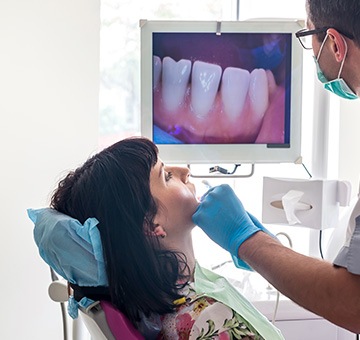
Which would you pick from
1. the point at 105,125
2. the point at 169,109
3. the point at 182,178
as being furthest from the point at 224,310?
the point at 105,125

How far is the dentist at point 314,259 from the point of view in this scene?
1199 mm

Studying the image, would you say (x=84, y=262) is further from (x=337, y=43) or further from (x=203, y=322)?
(x=337, y=43)

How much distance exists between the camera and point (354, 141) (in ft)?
7.78

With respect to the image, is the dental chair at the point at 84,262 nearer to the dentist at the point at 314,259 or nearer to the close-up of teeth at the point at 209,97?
the dentist at the point at 314,259

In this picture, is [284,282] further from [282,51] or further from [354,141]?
[354,141]

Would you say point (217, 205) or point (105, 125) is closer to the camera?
point (217, 205)

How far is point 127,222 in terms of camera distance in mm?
1372

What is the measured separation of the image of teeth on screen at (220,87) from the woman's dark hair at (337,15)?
1.99ft

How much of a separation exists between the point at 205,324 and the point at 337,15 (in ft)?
2.33

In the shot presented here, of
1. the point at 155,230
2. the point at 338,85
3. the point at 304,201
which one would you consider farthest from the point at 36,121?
the point at 338,85

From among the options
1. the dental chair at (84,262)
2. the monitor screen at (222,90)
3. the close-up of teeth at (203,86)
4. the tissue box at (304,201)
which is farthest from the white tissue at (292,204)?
the dental chair at (84,262)

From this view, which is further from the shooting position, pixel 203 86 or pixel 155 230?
pixel 203 86

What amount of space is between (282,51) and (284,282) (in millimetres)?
962

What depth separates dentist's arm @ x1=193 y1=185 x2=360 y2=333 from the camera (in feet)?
3.91
